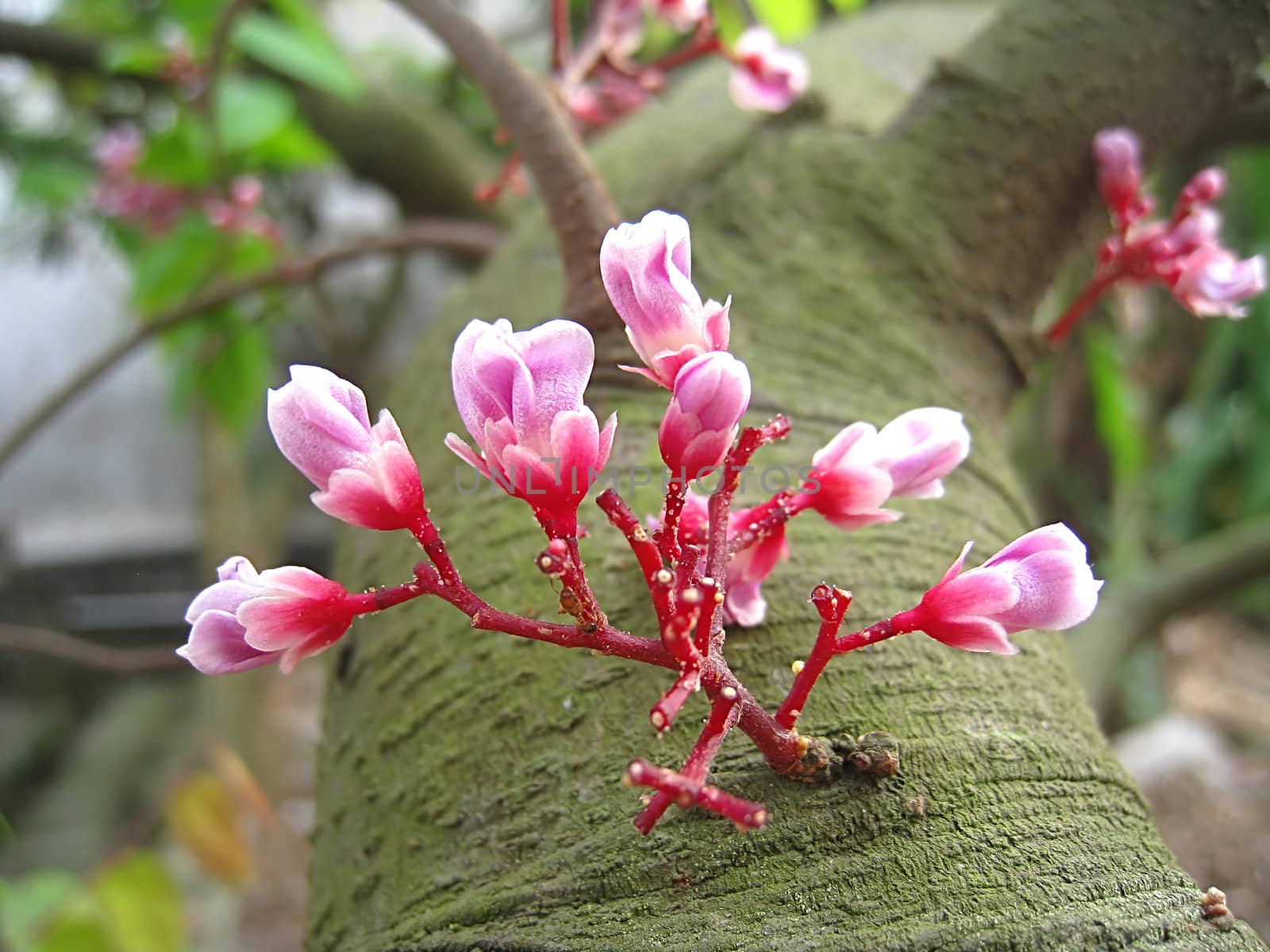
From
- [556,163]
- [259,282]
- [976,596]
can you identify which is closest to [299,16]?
[259,282]

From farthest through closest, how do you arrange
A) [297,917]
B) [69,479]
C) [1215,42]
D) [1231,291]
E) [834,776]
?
1. [69,479]
2. [297,917]
3. [1215,42]
4. [1231,291]
5. [834,776]

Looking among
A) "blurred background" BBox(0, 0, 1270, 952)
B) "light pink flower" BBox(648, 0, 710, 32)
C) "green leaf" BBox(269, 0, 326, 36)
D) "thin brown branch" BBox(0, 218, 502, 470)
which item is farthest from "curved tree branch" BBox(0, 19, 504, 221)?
"light pink flower" BBox(648, 0, 710, 32)

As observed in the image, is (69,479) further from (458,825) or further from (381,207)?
(458,825)

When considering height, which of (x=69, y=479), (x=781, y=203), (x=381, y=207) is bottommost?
(x=69, y=479)

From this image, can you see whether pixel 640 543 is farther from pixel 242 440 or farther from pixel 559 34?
pixel 242 440

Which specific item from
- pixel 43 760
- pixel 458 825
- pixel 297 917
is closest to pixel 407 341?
pixel 43 760

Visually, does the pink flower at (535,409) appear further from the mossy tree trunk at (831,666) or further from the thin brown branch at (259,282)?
the thin brown branch at (259,282)

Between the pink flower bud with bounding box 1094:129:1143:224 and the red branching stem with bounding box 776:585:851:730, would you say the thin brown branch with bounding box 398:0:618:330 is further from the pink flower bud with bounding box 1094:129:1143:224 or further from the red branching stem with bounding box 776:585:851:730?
the pink flower bud with bounding box 1094:129:1143:224
